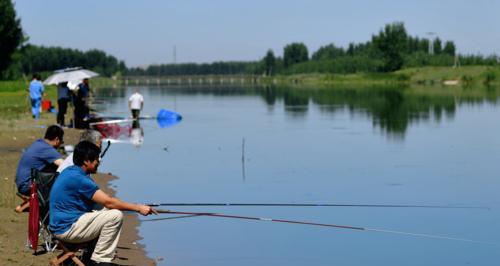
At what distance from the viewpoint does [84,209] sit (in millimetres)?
8180

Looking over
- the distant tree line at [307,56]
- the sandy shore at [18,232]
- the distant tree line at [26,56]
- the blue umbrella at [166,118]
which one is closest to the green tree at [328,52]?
the distant tree line at [307,56]

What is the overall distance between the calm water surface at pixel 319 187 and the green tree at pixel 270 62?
518ft

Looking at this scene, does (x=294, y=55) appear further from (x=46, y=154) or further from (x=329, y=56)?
(x=46, y=154)

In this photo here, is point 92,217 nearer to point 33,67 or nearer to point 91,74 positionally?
point 91,74

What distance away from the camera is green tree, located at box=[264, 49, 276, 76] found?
623 feet

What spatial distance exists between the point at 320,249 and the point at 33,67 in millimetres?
156052

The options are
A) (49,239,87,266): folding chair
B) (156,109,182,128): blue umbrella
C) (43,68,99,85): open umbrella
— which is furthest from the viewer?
(156,109,182,128): blue umbrella

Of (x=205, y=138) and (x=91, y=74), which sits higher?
(x=91, y=74)

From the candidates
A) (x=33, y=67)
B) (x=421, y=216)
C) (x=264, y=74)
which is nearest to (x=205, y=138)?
(x=421, y=216)

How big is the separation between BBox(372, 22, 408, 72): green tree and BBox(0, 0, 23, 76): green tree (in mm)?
63830

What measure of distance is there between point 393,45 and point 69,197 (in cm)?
11503

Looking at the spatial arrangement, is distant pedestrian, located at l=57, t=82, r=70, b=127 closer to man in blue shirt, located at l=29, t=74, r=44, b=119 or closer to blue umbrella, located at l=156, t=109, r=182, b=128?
man in blue shirt, located at l=29, t=74, r=44, b=119

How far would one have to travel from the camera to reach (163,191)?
15547 millimetres

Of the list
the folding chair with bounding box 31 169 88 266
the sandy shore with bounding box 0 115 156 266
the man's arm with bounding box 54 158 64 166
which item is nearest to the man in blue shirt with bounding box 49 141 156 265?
the folding chair with bounding box 31 169 88 266
